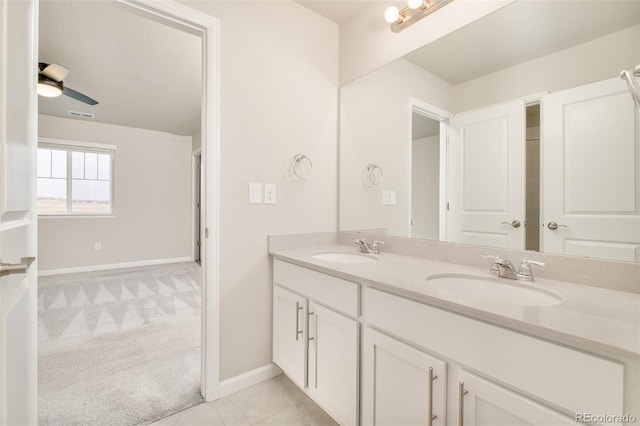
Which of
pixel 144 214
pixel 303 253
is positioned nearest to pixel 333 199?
pixel 303 253

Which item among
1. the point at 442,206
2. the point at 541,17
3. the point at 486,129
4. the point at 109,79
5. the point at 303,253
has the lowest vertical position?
the point at 303,253

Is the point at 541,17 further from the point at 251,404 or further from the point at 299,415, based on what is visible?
the point at 251,404

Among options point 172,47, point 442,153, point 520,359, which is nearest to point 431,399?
point 520,359

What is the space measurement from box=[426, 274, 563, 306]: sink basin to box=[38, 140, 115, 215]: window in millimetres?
5492

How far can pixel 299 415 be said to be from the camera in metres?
1.46

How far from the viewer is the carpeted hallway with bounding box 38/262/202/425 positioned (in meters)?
1.52

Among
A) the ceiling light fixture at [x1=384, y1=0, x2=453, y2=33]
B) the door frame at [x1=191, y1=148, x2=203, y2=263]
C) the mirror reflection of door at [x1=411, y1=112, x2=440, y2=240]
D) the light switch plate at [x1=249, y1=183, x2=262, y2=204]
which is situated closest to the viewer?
the ceiling light fixture at [x1=384, y1=0, x2=453, y2=33]

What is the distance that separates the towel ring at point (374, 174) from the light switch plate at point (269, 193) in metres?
0.70

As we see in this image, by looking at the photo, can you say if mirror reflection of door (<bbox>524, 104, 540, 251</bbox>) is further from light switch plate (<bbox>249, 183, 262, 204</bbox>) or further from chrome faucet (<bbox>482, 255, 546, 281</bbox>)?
light switch plate (<bbox>249, 183, 262, 204</bbox>)

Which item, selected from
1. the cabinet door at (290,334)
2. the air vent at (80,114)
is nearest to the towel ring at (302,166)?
the cabinet door at (290,334)

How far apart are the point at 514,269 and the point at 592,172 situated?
1.49 feet

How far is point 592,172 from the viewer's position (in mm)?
1027

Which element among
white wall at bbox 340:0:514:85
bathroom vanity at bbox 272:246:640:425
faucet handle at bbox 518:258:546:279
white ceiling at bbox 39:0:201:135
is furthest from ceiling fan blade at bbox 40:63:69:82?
faucet handle at bbox 518:258:546:279

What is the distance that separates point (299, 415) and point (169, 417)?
0.68 metres
